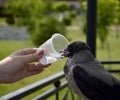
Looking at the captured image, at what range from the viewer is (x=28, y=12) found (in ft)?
60.0

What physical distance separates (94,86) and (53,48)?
31 cm

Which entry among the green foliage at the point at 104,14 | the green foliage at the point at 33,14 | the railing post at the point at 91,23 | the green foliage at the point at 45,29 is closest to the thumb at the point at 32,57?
the railing post at the point at 91,23

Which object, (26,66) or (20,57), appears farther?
(26,66)

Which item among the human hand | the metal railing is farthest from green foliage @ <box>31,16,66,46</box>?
the human hand

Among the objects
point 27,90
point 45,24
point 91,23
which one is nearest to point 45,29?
point 45,24

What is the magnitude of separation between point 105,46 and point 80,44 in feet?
45.7

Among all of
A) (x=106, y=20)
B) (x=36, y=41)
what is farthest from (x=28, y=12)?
(x=106, y=20)

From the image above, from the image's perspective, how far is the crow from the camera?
91.0 inches

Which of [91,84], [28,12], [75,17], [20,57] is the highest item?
[20,57]

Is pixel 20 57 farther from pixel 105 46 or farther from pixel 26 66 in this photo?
pixel 105 46

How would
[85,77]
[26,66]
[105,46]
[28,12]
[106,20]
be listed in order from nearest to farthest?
[85,77] → [26,66] → [106,20] → [105,46] → [28,12]

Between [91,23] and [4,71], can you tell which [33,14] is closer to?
[91,23]

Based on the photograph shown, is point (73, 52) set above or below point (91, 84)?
above

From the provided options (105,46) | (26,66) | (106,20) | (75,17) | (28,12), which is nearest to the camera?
(26,66)
